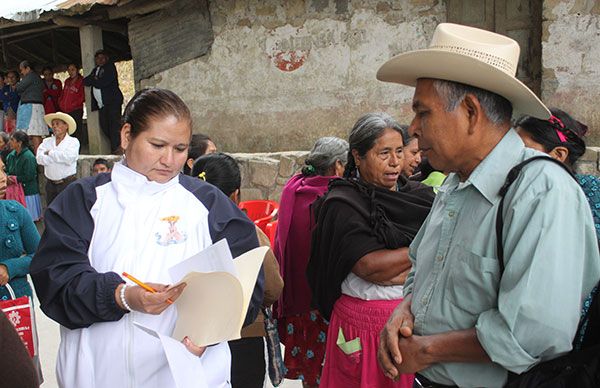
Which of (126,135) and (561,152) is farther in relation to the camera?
(561,152)

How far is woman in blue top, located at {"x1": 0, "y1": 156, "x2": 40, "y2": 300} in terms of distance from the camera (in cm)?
344

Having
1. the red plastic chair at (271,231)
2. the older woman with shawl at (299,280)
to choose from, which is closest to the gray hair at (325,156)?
the older woman with shawl at (299,280)

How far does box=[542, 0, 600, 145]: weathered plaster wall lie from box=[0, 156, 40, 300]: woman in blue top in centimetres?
622

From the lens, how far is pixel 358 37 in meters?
8.66

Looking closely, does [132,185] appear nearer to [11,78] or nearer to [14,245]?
[14,245]

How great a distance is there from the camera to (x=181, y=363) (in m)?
1.81

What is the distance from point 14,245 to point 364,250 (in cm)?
212

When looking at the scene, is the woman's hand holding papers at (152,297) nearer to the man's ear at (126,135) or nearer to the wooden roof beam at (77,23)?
the man's ear at (126,135)

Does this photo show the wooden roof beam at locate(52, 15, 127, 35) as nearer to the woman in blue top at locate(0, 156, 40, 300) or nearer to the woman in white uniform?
the woman in blue top at locate(0, 156, 40, 300)

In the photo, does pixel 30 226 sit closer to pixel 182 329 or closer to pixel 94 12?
pixel 182 329

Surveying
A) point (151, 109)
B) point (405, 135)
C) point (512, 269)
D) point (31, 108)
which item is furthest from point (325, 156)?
point (31, 108)

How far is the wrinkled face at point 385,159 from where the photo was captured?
3.05m

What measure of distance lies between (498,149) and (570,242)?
1.18 feet

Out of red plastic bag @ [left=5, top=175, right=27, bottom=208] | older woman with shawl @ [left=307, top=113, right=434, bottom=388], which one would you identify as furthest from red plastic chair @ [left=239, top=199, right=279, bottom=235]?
red plastic bag @ [left=5, top=175, right=27, bottom=208]
